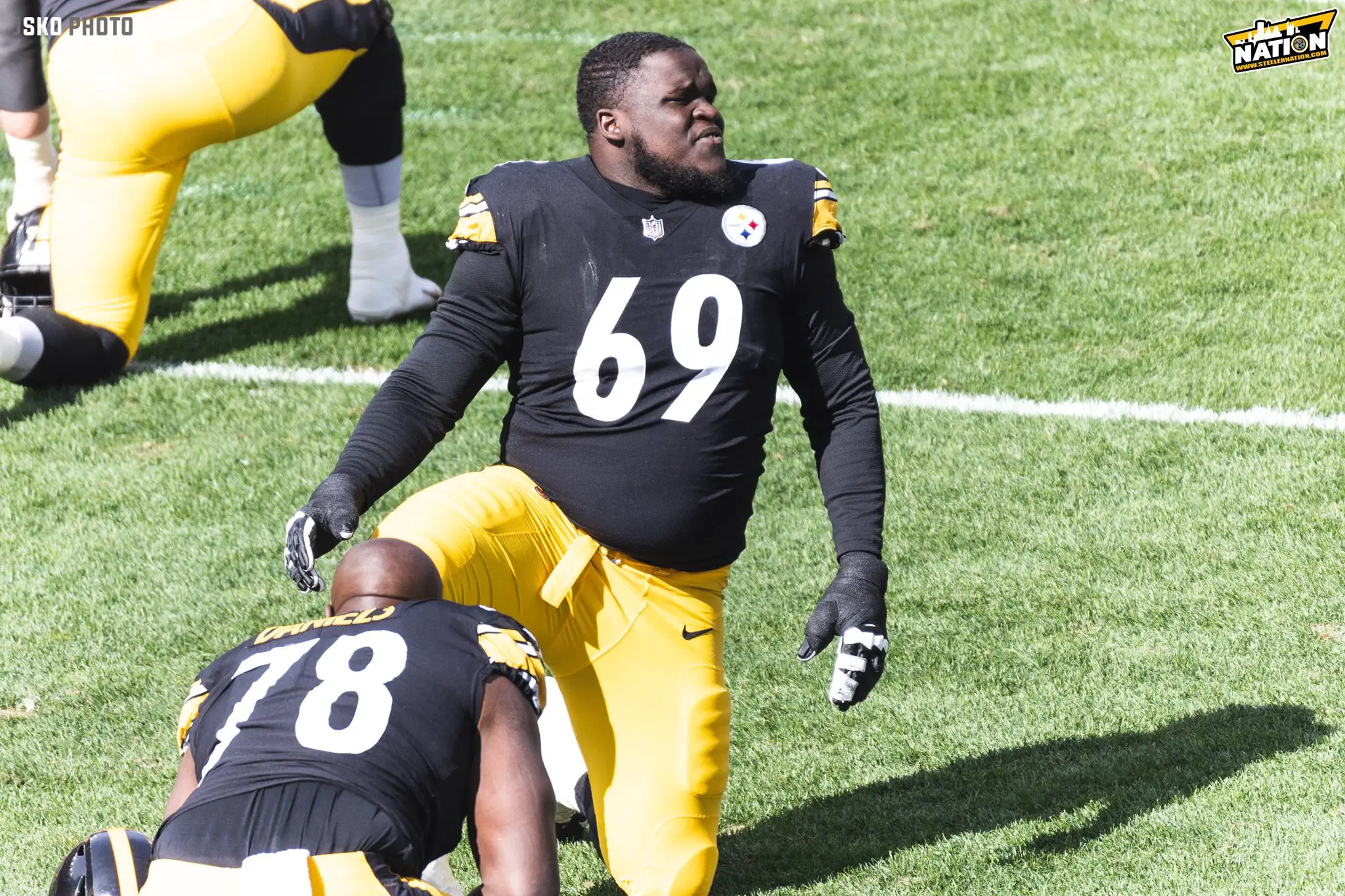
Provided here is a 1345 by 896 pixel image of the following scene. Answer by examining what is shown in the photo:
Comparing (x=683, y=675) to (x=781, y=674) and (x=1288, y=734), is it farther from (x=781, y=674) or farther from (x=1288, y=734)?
(x=1288, y=734)

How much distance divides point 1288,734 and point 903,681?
1.01 m

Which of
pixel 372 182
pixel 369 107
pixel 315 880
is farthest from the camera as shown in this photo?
pixel 372 182

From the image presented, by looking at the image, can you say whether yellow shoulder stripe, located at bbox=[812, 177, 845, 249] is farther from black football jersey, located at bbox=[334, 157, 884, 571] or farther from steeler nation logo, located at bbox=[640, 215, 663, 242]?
steeler nation logo, located at bbox=[640, 215, 663, 242]

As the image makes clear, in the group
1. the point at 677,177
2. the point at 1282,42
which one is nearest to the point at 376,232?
the point at 677,177

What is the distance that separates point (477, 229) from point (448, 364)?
0.96 feet

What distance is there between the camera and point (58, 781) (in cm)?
400

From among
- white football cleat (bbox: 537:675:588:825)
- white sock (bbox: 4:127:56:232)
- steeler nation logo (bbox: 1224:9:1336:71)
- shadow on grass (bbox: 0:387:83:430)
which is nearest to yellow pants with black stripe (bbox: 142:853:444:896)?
white football cleat (bbox: 537:675:588:825)

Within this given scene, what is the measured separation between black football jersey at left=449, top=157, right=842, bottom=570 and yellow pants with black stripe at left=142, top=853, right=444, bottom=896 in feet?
3.73

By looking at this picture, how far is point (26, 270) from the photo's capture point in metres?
6.16

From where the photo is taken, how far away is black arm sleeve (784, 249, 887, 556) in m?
3.38

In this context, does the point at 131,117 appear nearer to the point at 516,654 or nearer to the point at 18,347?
the point at 18,347

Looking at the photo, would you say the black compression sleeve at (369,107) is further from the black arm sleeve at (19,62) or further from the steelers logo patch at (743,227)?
the steelers logo patch at (743,227)

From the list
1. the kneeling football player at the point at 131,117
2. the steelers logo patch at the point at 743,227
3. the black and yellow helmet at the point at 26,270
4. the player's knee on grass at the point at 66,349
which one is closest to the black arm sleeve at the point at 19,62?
the kneeling football player at the point at 131,117

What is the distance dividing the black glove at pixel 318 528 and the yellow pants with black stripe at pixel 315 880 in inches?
26.1
